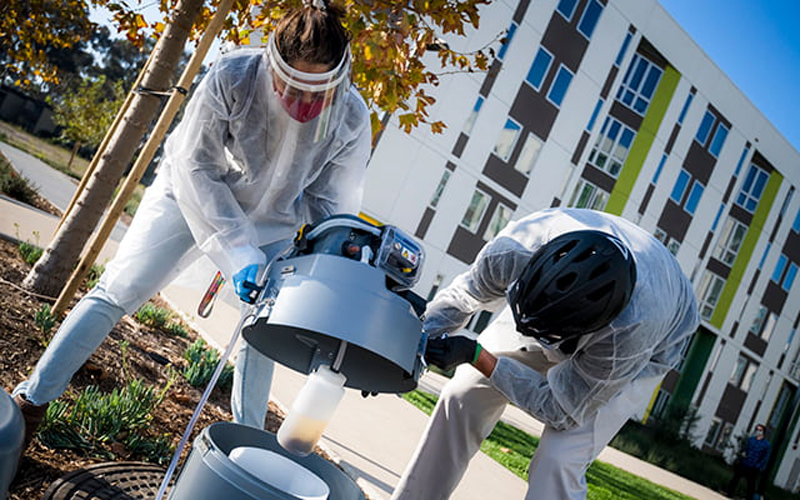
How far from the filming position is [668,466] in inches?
536

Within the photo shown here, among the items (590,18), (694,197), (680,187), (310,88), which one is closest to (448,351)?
(310,88)

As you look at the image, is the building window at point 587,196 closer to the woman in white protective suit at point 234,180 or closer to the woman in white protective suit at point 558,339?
the woman in white protective suit at point 558,339

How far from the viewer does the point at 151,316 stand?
4.38 metres

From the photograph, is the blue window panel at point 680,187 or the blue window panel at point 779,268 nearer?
the blue window panel at point 680,187

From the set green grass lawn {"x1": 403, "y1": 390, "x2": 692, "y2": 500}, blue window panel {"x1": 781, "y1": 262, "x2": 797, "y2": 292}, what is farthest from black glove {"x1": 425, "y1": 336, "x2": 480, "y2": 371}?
blue window panel {"x1": 781, "y1": 262, "x2": 797, "y2": 292}

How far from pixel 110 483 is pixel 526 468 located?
4.57m

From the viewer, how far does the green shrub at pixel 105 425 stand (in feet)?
7.00

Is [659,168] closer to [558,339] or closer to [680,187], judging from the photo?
[680,187]

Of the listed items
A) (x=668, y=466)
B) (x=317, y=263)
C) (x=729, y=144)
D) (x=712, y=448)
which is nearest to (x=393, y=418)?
(x=317, y=263)

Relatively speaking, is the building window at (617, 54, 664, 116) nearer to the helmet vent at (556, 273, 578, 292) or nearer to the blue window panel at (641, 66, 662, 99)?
the blue window panel at (641, 66, 662, 99)

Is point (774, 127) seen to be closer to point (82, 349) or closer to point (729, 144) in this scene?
point (729, 144)

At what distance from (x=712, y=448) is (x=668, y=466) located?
32.9 feet

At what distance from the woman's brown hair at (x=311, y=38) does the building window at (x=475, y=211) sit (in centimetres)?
1294

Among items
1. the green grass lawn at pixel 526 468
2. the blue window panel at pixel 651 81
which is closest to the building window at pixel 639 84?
the blue window panel at pixel 651 81
